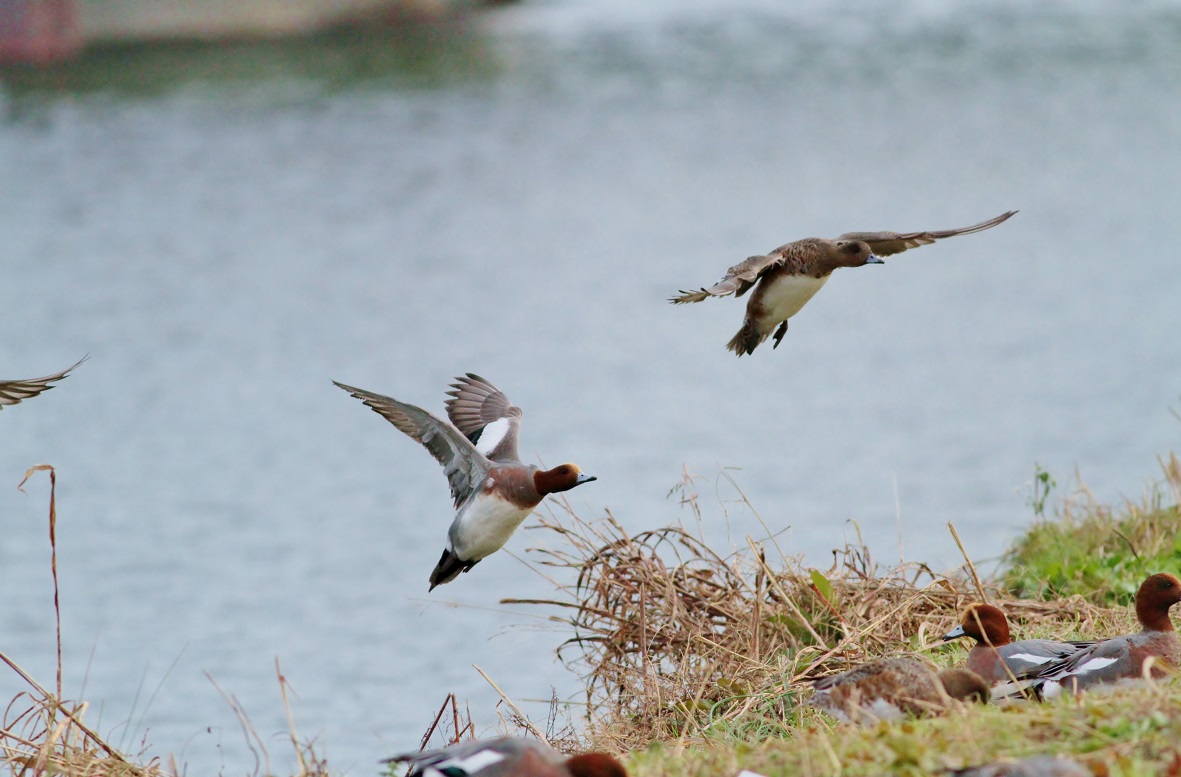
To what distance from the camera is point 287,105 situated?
1559 inches

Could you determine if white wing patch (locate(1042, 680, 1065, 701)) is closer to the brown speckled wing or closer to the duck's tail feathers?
the brown speckled wing

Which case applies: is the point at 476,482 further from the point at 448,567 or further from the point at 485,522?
the point at 448,567

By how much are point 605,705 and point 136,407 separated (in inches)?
614

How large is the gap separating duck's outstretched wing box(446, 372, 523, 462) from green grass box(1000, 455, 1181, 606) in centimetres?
269

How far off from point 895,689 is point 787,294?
1.54 m

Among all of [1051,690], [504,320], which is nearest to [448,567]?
[1051,690]

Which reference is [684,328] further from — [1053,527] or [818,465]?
[1053,527]

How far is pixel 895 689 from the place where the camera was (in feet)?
15.9

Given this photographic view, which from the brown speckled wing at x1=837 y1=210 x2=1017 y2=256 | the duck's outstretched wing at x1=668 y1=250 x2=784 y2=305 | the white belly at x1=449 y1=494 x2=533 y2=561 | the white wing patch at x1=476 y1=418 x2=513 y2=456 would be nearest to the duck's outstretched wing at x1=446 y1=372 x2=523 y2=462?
the white wing patch at x1=476 y1=418 x2=513 y2=456

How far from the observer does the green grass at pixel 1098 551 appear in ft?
23.3

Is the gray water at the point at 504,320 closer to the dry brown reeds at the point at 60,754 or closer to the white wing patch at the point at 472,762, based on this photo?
the dry brown reeds at the point at 60,754

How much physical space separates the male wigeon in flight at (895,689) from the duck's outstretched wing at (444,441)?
5.39 feet

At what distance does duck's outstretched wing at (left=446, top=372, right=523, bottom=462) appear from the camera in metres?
6.27

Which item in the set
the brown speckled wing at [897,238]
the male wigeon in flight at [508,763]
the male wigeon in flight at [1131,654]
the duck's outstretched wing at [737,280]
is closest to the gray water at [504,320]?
the brown speckled wing at [897,238]
